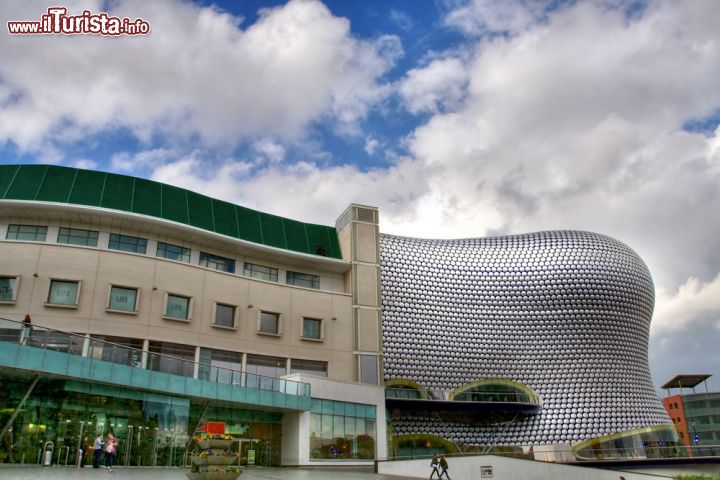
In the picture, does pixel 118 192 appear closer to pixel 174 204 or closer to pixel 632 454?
pixel 174 204

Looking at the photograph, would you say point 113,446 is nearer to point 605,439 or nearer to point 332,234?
point 332,234

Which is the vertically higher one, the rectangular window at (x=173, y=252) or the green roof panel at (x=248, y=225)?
the green roof panel at (x=248, y=225)

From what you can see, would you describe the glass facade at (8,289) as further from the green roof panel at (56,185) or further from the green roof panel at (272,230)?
the green roof panel at (272,230)

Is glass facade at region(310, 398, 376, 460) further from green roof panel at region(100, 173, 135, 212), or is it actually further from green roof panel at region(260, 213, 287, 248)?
green roof panel at region(100, 173, 135, 212)

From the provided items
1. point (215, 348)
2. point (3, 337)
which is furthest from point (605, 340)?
→ point (3, 337)

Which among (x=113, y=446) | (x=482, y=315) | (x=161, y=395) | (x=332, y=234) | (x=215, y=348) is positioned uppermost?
(x=332, y=234)

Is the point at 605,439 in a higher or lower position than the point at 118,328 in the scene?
lower

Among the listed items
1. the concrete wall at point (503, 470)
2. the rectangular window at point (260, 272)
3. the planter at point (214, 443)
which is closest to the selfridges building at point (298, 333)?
the rectangular window at point (260, 272)

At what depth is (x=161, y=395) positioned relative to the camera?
80.1 ft

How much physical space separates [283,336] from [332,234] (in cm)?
878

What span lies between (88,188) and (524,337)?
1244 inches

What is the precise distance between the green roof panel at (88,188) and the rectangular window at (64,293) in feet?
13.9

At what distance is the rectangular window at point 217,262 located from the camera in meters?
35.9

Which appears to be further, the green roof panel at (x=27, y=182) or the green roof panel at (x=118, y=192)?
the green roof panel at (x=118, y=192)
